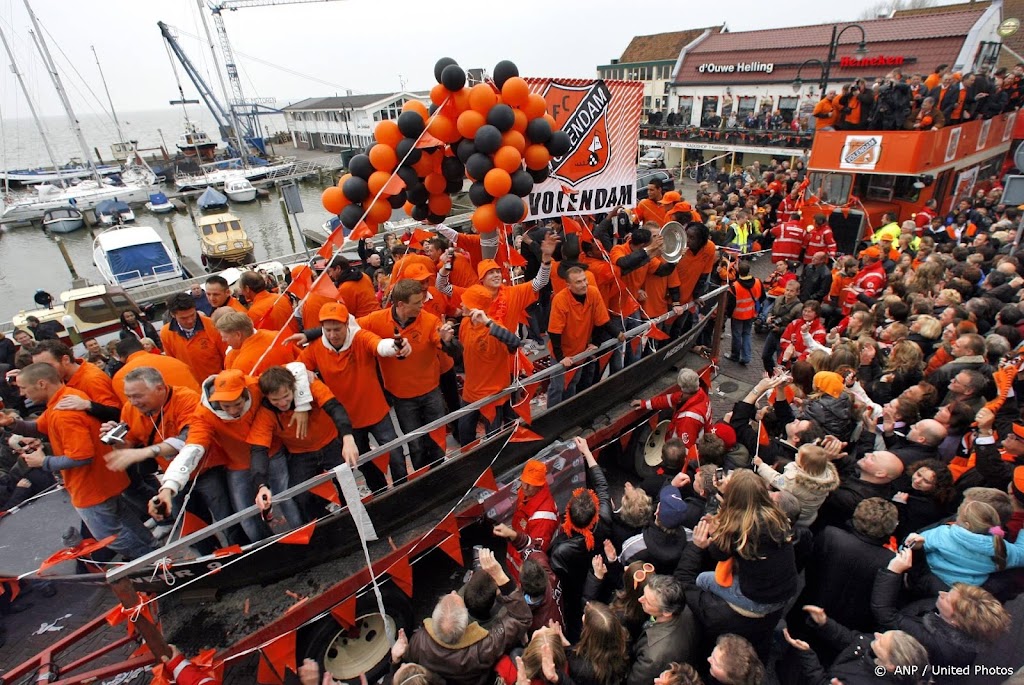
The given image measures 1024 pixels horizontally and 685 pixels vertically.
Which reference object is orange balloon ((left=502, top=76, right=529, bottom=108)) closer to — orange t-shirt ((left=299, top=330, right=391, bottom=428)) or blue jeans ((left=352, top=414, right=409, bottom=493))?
orange t-shirt ((left=299, top=330, right=391, bottom=428))

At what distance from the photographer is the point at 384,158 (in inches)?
183

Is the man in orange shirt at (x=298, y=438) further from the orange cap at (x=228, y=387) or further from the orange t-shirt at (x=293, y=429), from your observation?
the orange cap at (x=228, y=387)

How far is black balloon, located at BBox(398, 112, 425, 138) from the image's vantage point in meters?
4.57

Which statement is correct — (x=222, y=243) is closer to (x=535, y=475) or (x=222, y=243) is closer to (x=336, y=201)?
(x=336, y=201)

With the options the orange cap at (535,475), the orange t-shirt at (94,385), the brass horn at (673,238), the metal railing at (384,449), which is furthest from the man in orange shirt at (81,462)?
the brass horn at (673,238)

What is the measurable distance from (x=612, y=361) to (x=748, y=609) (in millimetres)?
3409

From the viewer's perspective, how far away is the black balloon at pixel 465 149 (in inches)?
178

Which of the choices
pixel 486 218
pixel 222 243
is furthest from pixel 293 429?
pixel 222 243

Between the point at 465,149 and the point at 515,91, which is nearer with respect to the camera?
the point at 515,91

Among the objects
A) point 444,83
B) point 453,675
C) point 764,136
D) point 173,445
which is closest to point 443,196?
point 444,83

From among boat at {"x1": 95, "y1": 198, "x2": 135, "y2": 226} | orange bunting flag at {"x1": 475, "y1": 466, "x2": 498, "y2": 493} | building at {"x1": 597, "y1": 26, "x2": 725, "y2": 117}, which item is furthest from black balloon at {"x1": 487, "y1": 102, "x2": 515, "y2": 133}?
boat at {"x1": 95, "y1": 198, "x2": 135, "y2": 226}

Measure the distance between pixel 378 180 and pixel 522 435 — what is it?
265 cm

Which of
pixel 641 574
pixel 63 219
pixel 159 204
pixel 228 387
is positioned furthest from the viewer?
pixel 159 204

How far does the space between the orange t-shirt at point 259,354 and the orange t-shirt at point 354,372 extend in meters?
0.15
